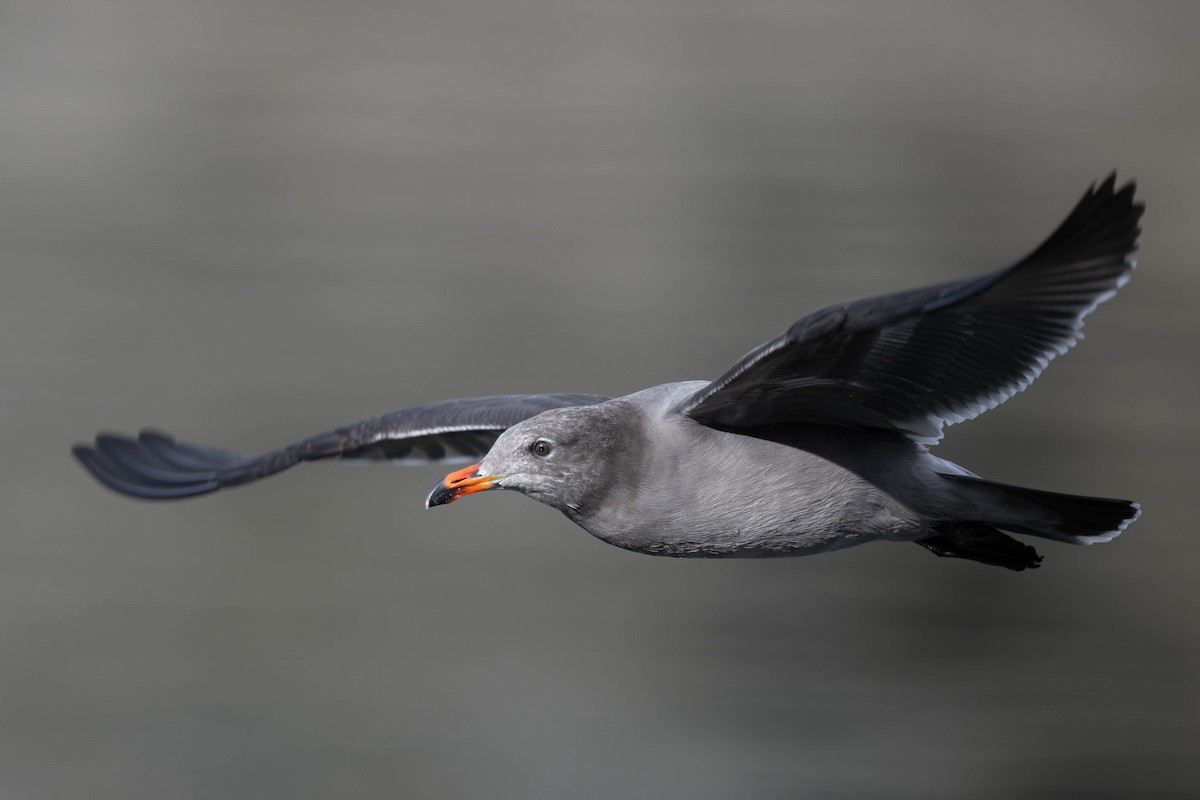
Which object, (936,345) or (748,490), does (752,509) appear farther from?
(936,345)

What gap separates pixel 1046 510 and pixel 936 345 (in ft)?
1.43

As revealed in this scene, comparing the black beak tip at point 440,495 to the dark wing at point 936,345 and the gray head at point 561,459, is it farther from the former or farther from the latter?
the dark wing at point 936,345

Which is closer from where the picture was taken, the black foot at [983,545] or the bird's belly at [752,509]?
the bird's belly at [752,509]

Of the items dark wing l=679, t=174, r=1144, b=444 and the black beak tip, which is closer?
dark wing l=679, t=174, r=1144, b=444

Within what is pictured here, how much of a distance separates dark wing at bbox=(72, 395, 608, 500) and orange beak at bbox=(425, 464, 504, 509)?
604mm

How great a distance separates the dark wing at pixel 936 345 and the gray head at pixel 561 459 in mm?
164

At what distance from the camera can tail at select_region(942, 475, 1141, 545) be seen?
2646 mm

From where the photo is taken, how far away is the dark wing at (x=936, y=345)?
2.11m

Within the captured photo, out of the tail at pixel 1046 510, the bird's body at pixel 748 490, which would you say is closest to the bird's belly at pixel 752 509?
the bird's body at pixel 748 490

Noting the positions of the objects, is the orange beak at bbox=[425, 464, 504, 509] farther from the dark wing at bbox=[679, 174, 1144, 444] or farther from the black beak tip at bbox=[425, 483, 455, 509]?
the dark wing at bbox=[679, 174, 1144, 444]

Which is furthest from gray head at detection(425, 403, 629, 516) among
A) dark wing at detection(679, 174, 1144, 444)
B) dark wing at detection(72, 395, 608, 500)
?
dark wing at detection(72, 395, 608, 500)

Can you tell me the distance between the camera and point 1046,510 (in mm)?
2664

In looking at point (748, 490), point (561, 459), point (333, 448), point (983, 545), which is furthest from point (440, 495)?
point (983, 545)

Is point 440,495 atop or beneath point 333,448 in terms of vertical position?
beneath
